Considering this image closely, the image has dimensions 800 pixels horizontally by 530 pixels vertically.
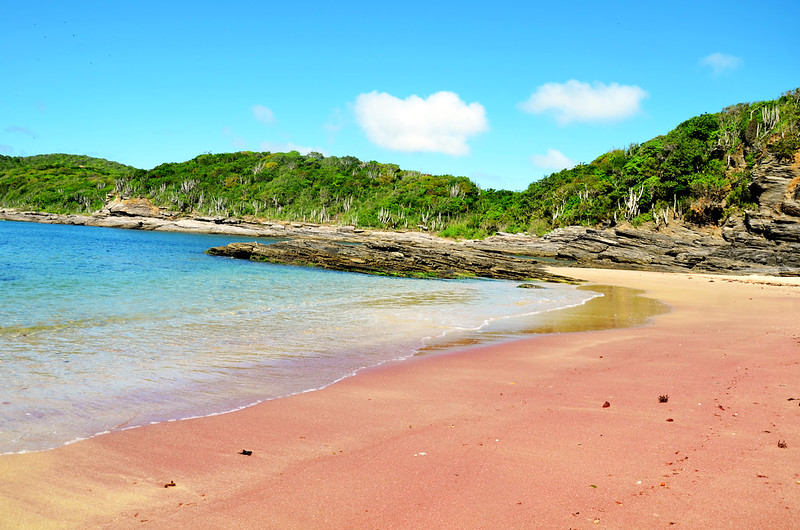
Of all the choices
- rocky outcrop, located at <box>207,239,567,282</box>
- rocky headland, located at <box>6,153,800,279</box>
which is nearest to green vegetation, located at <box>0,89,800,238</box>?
rocky headland, located at <box>6,153,800,279</box>

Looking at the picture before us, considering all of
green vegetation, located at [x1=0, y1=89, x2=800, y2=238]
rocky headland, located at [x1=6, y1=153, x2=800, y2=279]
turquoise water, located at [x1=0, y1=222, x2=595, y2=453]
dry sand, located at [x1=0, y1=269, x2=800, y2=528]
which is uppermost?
green vegetation, located at [x1=0, y1=89, x2=800, y2=238]

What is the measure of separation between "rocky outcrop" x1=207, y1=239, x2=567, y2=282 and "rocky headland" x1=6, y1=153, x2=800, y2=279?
0.08 metres

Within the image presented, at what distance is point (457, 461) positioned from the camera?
425 cm

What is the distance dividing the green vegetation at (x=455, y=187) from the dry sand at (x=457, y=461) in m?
56.0

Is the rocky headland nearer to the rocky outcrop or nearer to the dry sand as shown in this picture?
the rocky outcrop

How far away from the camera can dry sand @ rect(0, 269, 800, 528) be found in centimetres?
331

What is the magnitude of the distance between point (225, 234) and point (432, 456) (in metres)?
109

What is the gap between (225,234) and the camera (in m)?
105

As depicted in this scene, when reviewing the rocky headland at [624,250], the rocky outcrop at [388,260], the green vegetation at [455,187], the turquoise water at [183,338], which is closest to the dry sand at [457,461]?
the turquoise water at [183,338]

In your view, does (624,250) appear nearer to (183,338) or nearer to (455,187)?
(183,338)

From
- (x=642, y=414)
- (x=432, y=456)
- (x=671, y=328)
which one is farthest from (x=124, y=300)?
(x=671, y=328)

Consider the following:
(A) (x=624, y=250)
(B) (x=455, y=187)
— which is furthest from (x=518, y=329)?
(B) (x=455, y=187)

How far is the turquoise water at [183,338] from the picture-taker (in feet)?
19.4

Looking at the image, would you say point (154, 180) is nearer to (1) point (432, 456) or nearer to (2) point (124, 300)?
(2) point (124, 300)
